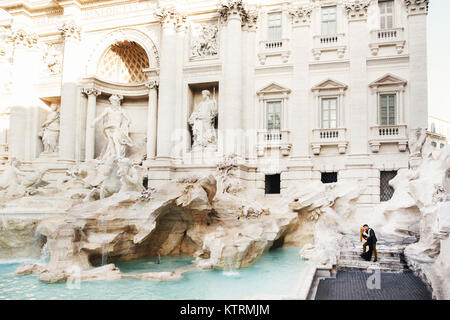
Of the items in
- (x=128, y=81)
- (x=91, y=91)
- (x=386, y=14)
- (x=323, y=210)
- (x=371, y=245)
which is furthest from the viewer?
(x=128, y=81)

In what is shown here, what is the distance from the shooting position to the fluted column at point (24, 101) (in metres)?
20.3

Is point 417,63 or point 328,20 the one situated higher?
point 328,20

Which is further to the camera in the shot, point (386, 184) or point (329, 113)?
point (329, 113)

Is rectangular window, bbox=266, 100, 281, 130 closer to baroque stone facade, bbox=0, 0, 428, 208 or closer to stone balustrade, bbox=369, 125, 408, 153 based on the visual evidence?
baroque stone facade, bbox=0, 0, 428, 208

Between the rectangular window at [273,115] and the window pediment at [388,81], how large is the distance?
3.85m

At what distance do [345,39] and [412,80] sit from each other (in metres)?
3.16

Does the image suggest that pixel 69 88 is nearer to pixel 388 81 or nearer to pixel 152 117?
pixel 152 117

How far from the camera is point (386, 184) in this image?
1573 cm

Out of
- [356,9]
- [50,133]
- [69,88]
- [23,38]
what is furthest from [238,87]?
[23,38]

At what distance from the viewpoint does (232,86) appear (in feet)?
55.1

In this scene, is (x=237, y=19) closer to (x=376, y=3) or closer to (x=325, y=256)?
(x=376, y=3)

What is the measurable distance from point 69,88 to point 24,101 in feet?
9.52
